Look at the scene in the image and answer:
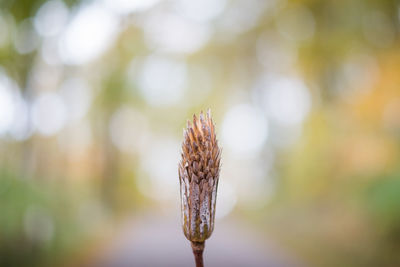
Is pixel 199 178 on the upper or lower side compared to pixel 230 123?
lower

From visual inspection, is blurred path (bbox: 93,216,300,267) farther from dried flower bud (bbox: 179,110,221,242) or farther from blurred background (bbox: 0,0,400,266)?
dried flower bud (bbox: 179,110,221,242)

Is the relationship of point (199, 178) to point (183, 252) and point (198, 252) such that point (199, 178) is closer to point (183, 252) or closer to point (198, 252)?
point (198, 252)

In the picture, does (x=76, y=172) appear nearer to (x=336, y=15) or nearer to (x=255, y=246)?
(x=255, y=246)

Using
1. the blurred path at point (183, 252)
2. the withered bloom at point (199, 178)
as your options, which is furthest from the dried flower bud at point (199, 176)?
the blurred path at point (183, 252)

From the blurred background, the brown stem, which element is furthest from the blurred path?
the brown stem

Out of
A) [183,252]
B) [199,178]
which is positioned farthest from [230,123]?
[199,178]

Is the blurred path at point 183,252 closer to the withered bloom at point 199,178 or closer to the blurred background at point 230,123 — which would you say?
the blurred background at point 230,123
